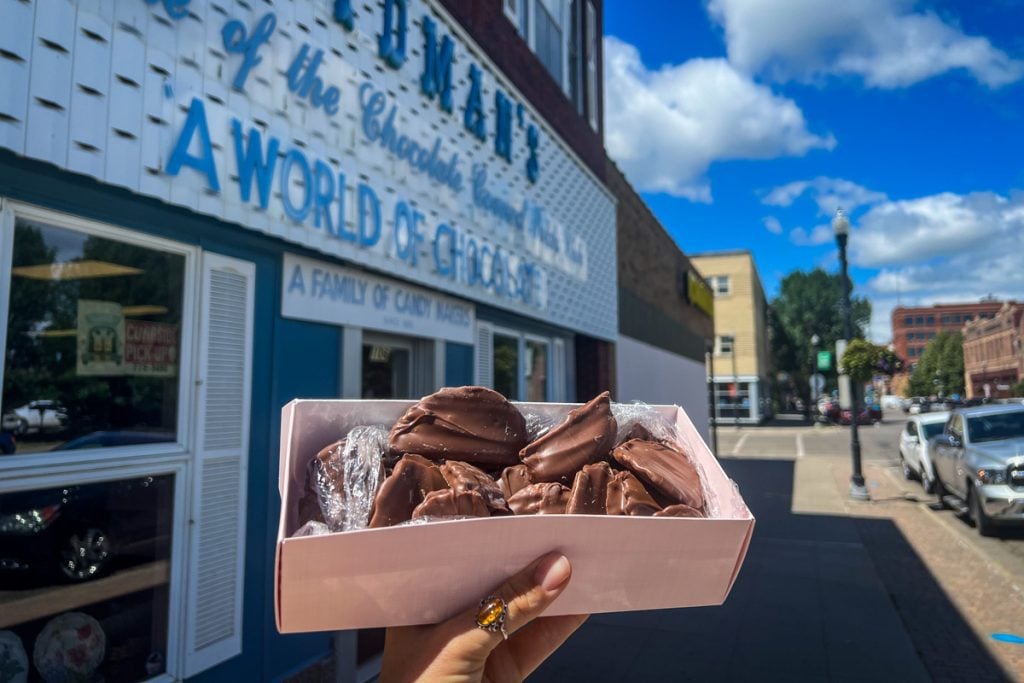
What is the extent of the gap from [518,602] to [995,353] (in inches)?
3930

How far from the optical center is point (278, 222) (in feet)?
13.0

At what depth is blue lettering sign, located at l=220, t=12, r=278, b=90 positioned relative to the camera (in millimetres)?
3607

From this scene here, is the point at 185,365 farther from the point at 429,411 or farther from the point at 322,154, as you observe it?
the point at 429,411

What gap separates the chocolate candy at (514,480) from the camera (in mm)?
1566

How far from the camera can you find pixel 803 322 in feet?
194

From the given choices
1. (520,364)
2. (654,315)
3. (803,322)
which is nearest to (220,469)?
(520,364)

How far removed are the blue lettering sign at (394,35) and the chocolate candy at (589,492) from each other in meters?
4.61

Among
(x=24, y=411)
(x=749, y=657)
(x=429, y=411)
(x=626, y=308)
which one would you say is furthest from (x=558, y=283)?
(x=429, y=411)

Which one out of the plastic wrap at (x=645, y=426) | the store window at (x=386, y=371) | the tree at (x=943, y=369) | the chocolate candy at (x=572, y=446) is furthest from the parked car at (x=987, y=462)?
the tree at (x=943, y=369)

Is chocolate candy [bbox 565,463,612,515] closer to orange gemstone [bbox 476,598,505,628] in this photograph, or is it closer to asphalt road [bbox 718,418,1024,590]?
orange gemstone [bbox 476,598,505,628]

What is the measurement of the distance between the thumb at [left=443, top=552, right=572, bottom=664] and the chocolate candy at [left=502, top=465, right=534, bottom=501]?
0.23 meters

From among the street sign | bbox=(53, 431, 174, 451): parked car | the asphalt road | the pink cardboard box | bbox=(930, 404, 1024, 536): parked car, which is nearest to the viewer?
the pink cardboard box

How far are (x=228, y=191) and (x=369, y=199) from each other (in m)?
1.42

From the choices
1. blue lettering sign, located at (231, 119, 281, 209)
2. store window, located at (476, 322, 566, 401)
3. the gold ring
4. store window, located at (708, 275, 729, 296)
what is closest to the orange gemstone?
the gold ring
